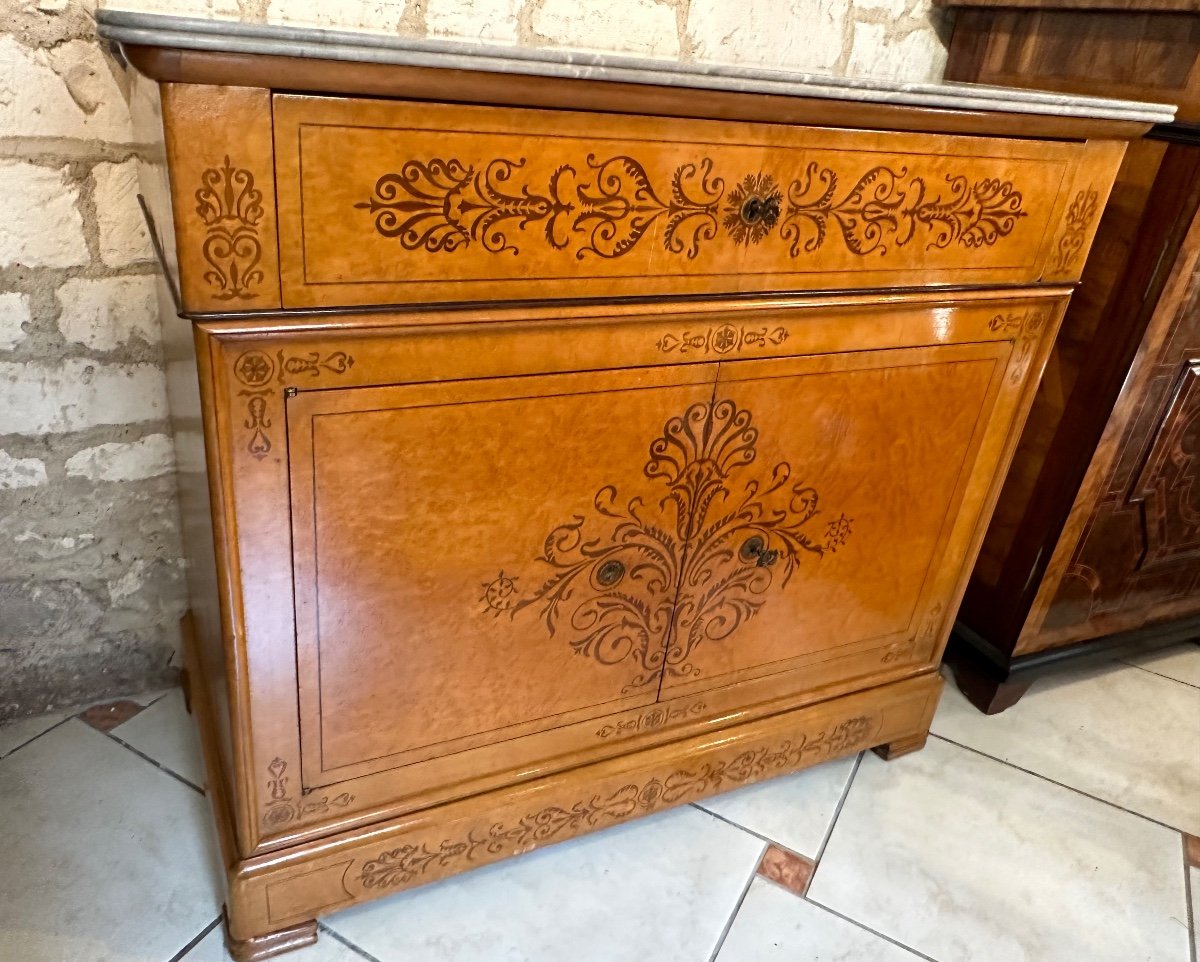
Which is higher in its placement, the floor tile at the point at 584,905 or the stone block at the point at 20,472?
the stone block at the point at 20,472

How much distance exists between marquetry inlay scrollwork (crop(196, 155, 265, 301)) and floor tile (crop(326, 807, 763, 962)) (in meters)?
0.86

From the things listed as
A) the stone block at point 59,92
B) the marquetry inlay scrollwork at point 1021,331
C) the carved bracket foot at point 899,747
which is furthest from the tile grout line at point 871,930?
the stone block at point 59,92

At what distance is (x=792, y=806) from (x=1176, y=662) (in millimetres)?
1038

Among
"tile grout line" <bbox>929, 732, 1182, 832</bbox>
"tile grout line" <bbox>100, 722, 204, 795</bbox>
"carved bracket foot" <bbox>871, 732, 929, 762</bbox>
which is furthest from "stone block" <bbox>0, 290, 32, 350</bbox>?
"tile grout line" <bbox>929, 732, 1182, 832</bbox>

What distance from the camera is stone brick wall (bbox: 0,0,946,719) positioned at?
1.14m

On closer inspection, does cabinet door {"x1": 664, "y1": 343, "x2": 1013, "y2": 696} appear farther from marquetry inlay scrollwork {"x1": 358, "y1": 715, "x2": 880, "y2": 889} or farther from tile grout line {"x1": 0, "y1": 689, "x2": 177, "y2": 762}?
tile grout line {"x1": 0, "y1": 689, "x2": 177, "y2": 762}

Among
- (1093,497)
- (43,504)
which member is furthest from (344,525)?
(1093,497)

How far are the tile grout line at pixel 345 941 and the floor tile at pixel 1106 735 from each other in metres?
1.04

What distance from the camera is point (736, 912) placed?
4.12 ft

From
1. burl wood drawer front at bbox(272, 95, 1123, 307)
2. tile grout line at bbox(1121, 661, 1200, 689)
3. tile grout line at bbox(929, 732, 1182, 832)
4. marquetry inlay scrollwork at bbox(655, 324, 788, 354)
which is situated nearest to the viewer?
burl wood drawer front at bbox(272, 95, 1123, 307)

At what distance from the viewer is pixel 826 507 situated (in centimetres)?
120

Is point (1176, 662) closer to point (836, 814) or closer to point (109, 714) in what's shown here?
point (836, 814)

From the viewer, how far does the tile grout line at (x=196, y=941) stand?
1.12 m

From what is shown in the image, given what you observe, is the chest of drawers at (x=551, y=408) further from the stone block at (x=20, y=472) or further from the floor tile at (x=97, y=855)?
the stone block at (x=20, y=472)
